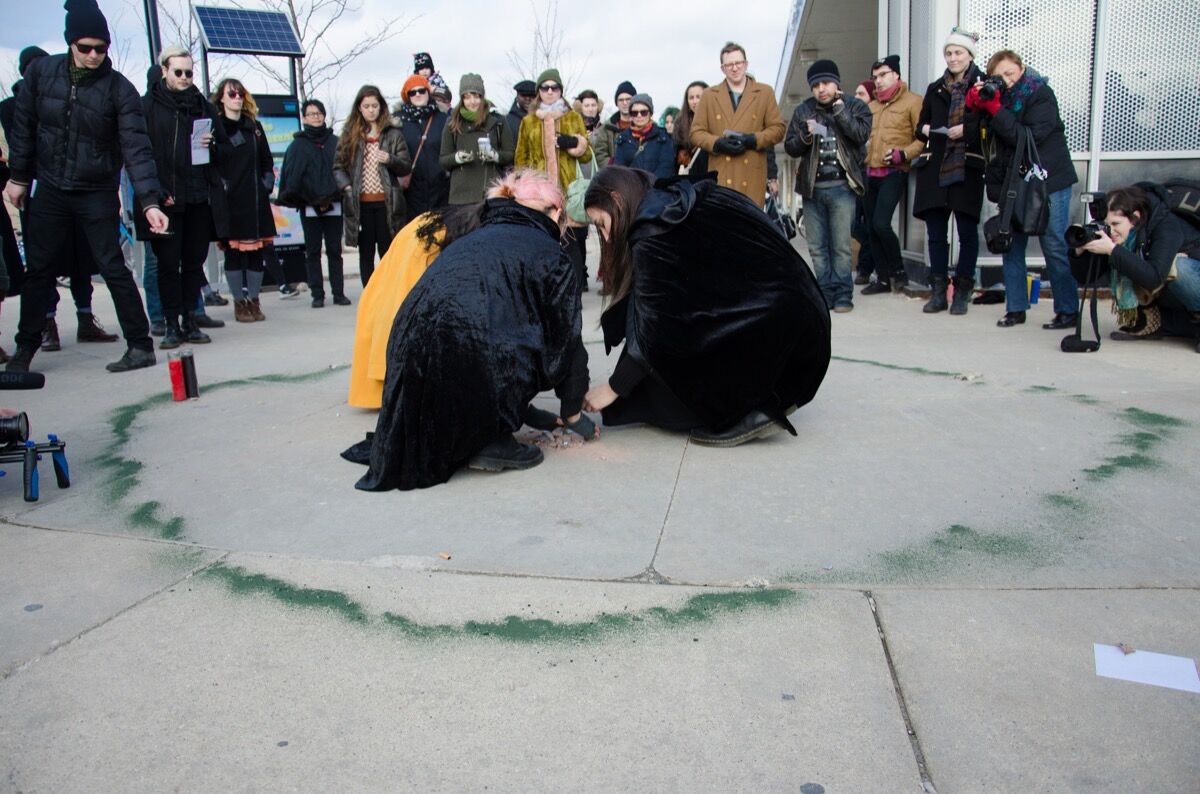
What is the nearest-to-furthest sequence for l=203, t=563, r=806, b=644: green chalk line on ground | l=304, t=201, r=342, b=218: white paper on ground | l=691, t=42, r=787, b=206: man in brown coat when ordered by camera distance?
l=203, t=563, r=806, b=644: green chalk line on ground < l=691, t=42, r=787, b=206: man in brown coat < l=304, t=201, r=342, b=218: white paper on ground

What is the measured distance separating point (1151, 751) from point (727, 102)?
6801mm

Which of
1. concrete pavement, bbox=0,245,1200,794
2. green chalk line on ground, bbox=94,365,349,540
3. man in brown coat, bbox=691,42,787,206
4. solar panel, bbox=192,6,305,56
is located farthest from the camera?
solar panel, bbox=192,6,305,56

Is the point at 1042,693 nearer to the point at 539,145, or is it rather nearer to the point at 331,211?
the point at 539,145

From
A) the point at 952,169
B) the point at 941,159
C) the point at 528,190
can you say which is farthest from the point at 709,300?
the point at 941,159

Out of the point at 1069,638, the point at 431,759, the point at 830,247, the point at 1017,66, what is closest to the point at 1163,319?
the point at 1017,66

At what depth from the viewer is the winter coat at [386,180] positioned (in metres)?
8.90

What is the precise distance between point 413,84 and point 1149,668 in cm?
828

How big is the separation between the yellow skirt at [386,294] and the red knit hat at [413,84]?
4.82 metres

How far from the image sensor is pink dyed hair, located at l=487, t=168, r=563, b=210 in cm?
421

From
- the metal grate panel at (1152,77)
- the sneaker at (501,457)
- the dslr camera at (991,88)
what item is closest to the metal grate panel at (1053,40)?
the metal grate panel at (1152,77)

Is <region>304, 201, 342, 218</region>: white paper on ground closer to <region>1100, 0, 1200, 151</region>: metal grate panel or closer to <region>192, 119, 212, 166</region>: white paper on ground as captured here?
<region>192, 119, 212, 166</region>: white paper on ground

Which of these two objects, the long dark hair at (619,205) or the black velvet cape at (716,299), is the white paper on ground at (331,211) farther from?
the black velvet cape at (716,299)

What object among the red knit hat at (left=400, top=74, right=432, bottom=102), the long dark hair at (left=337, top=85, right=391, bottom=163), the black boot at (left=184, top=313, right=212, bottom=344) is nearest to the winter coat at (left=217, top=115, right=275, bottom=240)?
the long dark hair at (left=337, top=85, right=391, bottom=163)

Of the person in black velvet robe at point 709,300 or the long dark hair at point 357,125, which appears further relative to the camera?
the long dark hair at point 357,125
